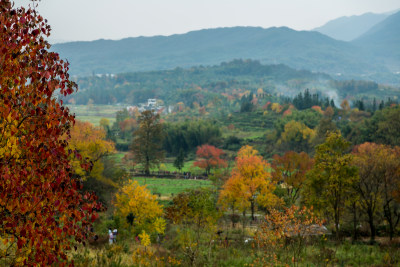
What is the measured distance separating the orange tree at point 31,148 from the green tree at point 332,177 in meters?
23.7

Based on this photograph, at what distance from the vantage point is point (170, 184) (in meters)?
69.7

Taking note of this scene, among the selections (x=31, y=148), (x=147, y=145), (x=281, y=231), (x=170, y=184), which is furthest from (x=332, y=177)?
(x=147, y=145)

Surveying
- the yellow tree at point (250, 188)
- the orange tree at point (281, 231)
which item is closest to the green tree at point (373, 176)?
the orange tree at point (281, 231)

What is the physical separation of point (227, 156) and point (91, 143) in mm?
59287

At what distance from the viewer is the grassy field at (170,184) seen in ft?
205

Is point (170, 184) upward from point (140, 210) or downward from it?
downward

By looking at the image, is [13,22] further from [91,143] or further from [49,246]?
[91,143]

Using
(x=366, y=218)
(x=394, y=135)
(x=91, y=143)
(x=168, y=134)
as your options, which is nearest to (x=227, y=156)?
(x=168, y=134)

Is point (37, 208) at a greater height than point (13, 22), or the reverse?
point (13, 22)

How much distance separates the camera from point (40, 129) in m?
5.64

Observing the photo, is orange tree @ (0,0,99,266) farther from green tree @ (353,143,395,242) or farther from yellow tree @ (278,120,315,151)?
yellow tree @ (278,120,315,151)

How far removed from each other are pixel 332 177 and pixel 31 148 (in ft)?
80.0

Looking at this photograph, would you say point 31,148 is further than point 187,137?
No

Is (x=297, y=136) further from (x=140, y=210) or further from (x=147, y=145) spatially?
(x=140, y=210)
